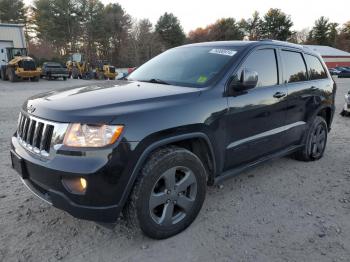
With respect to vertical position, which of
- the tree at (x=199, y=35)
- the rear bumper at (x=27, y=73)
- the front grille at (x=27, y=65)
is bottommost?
the rear bumper at (x=27, y=73)

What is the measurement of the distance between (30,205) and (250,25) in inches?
3016

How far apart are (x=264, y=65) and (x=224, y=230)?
1.98m

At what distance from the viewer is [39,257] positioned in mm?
2512

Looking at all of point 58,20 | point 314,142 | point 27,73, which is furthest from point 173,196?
point 58,20

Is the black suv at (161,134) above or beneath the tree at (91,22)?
beneath

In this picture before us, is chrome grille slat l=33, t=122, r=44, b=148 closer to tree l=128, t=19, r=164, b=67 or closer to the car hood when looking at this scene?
the car hood

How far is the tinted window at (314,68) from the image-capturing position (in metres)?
4.62

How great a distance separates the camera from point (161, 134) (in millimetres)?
2545

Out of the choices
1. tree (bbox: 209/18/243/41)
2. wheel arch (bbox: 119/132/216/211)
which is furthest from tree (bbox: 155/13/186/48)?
wheel arch (bbox: 119/132/216/211)

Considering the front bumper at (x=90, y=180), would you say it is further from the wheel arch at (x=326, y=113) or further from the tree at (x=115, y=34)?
the tree at (x=115, y=34)

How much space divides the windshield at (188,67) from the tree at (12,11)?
54.2m

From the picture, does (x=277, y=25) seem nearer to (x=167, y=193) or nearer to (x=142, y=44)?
(x=142, y=44)

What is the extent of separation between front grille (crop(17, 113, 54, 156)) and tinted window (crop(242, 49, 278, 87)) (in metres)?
2.14

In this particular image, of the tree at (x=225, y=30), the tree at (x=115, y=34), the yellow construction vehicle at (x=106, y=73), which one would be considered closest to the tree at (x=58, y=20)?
the tree at (x=115, y=34)
